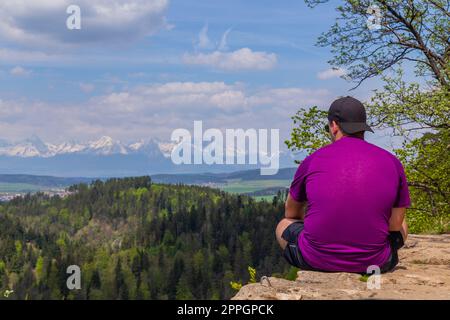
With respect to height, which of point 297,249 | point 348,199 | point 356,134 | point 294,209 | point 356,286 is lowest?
point 356,286

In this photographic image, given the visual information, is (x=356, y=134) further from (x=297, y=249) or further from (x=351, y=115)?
(x=297, y=249)

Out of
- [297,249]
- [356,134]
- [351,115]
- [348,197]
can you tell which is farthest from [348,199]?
[297,249]

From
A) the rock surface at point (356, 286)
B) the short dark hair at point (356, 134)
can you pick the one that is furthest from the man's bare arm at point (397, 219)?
the short dark hair at point (356, 134)

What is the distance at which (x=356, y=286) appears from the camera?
8.07 metres

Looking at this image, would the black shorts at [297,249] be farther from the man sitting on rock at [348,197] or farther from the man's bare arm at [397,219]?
the man's bare arm at [397,219]

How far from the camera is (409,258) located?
11766 mm

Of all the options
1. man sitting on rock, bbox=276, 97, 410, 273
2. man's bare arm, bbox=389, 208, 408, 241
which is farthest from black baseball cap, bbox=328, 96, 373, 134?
man's bare arm, bbox=389, 208, 408, 241

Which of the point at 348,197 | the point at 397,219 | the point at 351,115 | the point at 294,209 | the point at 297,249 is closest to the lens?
the point at 348,197

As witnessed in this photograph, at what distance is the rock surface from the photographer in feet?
24.7

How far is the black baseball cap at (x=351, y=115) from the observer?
26.2 ft

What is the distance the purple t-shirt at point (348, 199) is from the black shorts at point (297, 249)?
0.96ft

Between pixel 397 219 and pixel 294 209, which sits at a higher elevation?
pixel 294 209

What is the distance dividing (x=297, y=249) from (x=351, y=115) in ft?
7.42
